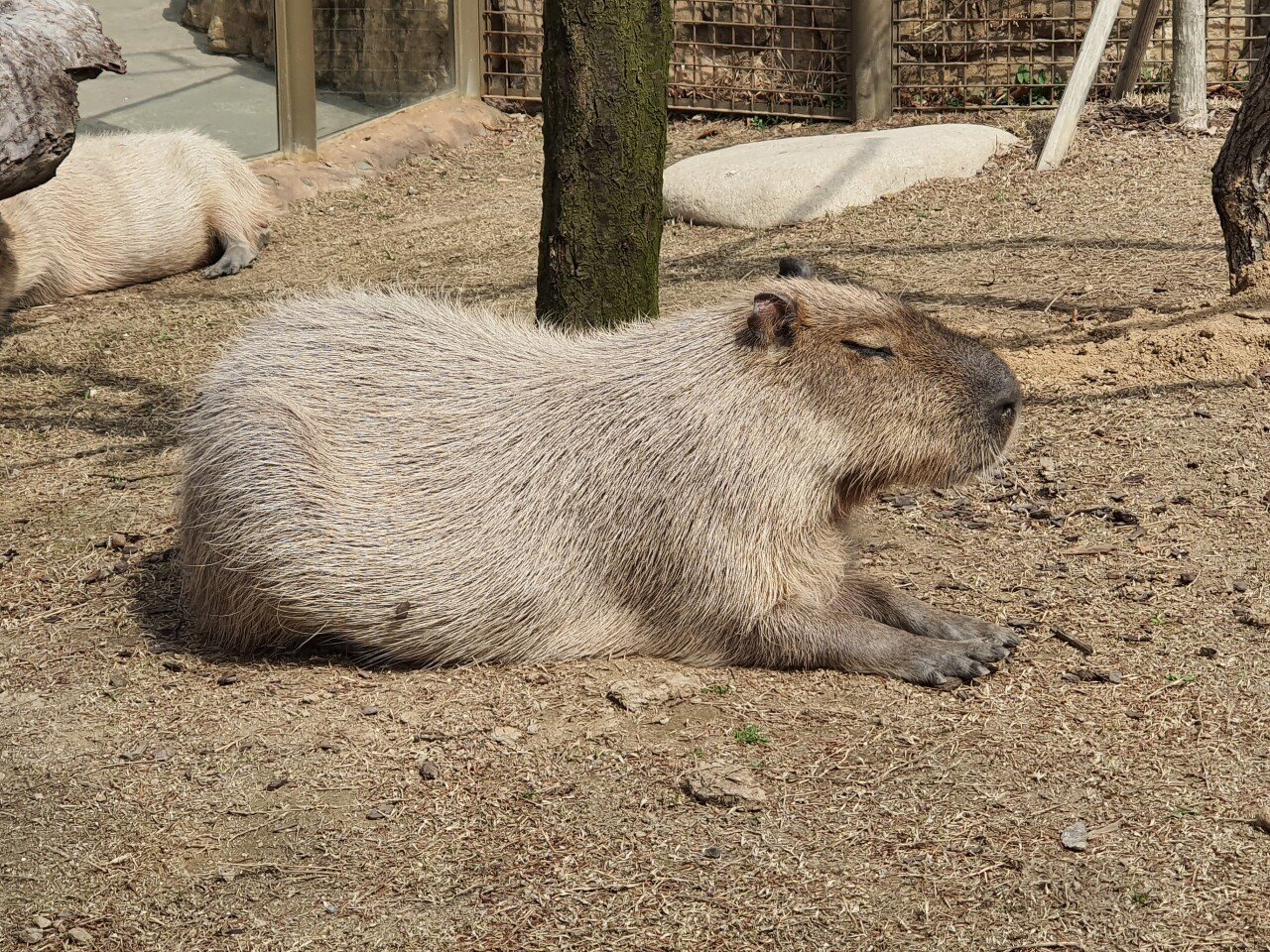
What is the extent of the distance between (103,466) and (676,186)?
13.0 ft

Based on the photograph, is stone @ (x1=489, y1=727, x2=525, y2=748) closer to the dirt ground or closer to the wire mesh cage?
the dirt ground

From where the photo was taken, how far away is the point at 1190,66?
8227mm

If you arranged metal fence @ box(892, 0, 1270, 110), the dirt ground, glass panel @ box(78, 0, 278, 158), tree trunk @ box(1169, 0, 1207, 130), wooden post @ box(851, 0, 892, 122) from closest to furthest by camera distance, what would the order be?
1. the dirt ground
2. tree trunk @ box(1169, 0, 1207, 130)
3. glass panel @ box(78, 0, 278, 158)
4. metal fence @ box(892, 0, 1270, 110)
5. wooden post @ box(851, 0, 892, 122)

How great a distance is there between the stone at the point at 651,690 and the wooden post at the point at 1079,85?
216 inches

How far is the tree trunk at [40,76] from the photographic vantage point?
4496 millimetres

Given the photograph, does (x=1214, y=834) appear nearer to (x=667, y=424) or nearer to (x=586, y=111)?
(x=667, y=424)

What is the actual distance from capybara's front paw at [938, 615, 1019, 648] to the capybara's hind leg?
17.8 feet

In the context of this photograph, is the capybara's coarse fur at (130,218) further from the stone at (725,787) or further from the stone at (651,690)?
the stone at (725,787)

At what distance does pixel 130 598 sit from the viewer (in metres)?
4.11

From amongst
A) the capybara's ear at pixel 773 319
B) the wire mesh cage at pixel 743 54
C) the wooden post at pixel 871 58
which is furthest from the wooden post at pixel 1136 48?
the capybara's ear at pixel 773 319

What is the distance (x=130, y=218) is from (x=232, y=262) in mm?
593

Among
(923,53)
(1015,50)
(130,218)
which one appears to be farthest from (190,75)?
(1015,50)

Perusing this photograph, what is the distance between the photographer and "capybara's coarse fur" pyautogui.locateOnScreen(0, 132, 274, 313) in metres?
7.41

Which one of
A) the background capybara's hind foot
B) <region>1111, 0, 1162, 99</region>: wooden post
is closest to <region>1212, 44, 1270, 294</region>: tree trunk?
<region>1111, 0, 1162, 99</region>: wooden post
